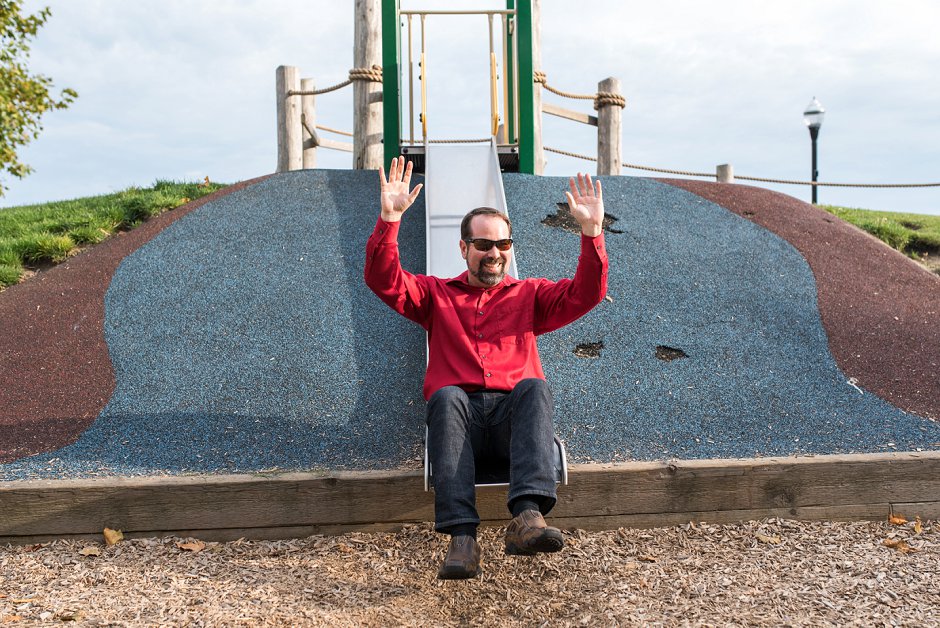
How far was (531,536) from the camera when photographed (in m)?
2.76

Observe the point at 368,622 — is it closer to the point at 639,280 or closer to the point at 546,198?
the point at 639,280

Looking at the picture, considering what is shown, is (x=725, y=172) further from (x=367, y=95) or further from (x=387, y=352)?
(x=387, y=352)

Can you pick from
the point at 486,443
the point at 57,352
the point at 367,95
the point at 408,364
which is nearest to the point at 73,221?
the point at 57,352

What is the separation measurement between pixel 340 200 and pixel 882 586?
5.82 m

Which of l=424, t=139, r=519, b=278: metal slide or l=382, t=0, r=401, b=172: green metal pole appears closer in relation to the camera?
l=424, t=139, r=519, b=278: metal slide

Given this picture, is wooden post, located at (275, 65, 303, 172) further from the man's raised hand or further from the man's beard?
the man's raised hand

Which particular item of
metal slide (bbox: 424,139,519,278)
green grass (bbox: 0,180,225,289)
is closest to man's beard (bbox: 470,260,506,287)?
metal slide (bbox: 424,139,519,278)

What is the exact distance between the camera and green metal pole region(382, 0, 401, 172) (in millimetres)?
8148

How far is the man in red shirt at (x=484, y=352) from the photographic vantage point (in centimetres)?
295

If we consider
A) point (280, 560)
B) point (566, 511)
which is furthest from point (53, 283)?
point (566, 511)

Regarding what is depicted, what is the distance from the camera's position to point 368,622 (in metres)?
2.86

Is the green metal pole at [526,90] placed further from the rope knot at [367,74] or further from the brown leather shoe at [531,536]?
the brown leather shoe at [531,536]

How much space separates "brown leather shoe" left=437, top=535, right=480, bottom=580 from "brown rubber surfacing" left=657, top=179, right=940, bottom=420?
11.1ft

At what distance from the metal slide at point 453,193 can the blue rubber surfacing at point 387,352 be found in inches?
14.5
